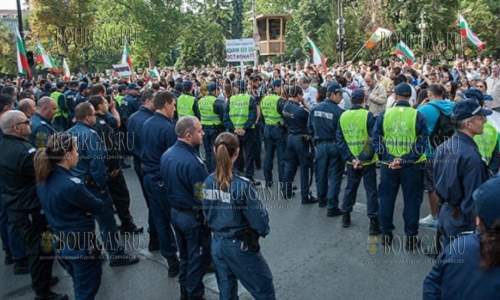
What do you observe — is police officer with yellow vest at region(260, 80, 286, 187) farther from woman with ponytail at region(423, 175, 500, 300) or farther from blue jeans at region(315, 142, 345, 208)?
woman with ponytail at region(423, 175, 500, 300)

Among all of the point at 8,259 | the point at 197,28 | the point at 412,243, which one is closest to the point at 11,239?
the point at 8,259

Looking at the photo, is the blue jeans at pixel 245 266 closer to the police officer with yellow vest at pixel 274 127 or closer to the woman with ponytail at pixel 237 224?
the woman with ponytail at pixel 237 224

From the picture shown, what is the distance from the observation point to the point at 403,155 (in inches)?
248

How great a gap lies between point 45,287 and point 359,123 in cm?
479

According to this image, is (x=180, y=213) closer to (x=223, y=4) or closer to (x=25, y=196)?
(x=25, y=196)

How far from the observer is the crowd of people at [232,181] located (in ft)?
13.4

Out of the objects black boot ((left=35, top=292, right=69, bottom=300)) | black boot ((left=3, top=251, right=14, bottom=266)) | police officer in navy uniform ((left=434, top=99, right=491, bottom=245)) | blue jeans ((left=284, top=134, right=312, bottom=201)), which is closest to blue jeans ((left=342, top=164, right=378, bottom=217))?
blue jeans ((left=284, top=134, right=312, bottom=201))

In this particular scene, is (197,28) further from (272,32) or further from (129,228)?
(129,228)

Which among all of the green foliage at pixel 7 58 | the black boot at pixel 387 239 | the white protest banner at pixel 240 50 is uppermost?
the green foliage at pixel 7 58

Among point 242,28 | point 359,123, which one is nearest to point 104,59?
point 242,28

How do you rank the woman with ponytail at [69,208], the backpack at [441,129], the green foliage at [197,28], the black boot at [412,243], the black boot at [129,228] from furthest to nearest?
the green foliage at [197,28] < the black boot at [129,228] < the backpack at [441,129] < the black boot at [412,243] < the woman with ponytail at [69,208]

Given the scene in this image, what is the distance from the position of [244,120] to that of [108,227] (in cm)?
421

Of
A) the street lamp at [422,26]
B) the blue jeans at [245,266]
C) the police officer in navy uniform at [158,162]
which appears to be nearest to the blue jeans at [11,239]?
the police officer in navy uniform at [158,162]

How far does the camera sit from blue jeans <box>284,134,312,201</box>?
8766 mm
